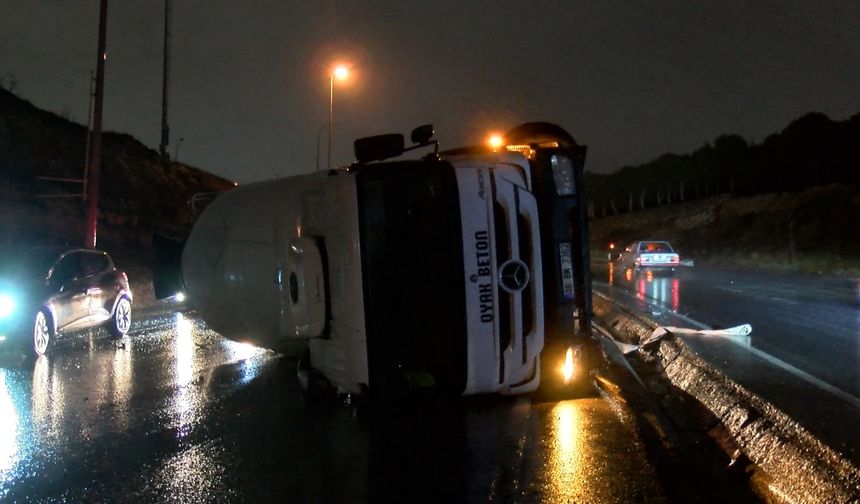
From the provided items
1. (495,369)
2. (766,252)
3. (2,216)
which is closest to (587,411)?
(495,369)

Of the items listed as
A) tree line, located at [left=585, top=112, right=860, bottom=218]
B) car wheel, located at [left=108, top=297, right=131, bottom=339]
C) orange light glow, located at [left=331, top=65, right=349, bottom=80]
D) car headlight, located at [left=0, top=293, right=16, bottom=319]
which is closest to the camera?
car headlight, located at [left=0, top=293, right=16, bottom=319]

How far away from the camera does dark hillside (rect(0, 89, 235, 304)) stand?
2925 cm

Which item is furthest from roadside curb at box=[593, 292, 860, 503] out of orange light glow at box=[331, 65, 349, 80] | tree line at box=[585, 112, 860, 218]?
tree line at box=[585, 112, 860, 218]

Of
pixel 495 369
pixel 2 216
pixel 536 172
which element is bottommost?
pixel 495 369

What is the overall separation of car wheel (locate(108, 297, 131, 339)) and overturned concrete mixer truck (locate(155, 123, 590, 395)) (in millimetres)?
9137

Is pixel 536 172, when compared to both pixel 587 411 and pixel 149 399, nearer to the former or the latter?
pixel 587 411

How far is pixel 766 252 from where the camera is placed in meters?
57.7

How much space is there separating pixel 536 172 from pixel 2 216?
85.0 ft

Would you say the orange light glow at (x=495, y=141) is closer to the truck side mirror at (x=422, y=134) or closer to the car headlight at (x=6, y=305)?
the truck side mirror at (x=422, y=134)

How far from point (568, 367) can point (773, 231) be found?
6309cm

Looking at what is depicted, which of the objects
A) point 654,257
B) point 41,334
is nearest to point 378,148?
point 41,334

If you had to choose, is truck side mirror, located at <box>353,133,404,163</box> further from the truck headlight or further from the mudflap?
the mudflap

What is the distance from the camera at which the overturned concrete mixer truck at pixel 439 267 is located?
18.6 ft

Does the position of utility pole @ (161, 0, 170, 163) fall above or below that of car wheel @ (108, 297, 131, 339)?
above
